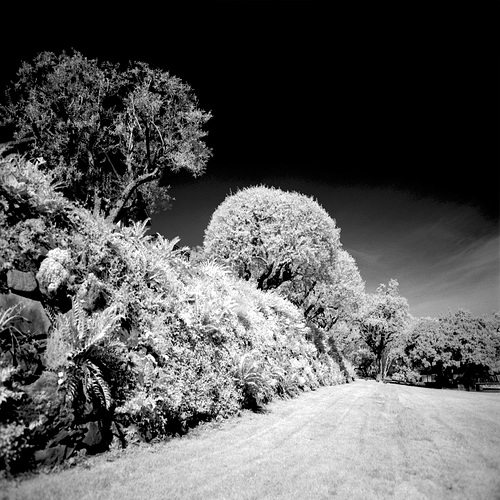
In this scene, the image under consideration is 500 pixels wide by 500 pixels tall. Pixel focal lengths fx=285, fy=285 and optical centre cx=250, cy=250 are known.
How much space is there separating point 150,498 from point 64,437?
1.75 metres

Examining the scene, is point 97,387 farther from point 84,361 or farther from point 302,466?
point 302,466

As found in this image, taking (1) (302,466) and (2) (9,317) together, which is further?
(1) (302,466)

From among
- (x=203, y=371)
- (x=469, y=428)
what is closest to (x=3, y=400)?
(x=203, y=371)

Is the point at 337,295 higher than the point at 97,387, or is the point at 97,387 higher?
the point at 337,295

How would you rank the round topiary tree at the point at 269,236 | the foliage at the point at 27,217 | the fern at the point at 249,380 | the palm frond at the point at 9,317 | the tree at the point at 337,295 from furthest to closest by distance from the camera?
the tree at the point at 337,295
the round topiary tree at the point at 269,236
the fern at the point at 249,380
the foliage at the point at 27,217
the palm frond at the point at 9,317

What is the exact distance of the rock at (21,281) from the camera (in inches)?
191

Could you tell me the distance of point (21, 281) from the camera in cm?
496

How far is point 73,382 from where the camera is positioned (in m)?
4.63

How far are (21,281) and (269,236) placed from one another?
43.1ft

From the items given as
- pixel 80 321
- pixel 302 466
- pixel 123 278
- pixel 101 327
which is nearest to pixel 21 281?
pixel 80 321

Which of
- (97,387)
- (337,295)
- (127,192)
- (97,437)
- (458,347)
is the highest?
(127,192)

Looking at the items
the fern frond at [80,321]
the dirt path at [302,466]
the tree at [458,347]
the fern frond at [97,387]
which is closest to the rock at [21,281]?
the fern frond at [80,321]

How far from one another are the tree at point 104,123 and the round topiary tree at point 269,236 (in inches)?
221

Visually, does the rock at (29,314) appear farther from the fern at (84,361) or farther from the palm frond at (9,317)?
the fern at (84,361)
